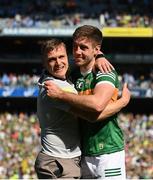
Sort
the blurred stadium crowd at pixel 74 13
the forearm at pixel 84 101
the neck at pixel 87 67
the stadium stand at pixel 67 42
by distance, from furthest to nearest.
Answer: the blurred stadium crowd at pixel 74 13, the stadium stand at pixel 67 42, the neck at pixel 87 67, the forearm at pixel 84 101

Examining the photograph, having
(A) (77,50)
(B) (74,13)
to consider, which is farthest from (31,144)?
(A) (77,50)

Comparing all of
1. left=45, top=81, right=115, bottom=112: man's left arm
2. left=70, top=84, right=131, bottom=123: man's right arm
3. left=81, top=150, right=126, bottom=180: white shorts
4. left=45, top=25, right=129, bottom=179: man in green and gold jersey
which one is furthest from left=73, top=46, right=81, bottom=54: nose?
left=81, top=150, right=126, bottom=180: white shorts

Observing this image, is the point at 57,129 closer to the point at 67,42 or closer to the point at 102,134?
the point at 102,134

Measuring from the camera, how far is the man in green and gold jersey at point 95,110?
3176mm

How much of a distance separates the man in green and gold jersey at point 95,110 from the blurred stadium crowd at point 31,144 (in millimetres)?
11184

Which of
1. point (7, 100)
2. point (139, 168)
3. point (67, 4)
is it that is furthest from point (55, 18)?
point (139, 168)

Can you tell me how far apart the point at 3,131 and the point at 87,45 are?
16855mm

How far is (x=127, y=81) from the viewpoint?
2450 cm

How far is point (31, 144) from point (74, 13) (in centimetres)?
1022

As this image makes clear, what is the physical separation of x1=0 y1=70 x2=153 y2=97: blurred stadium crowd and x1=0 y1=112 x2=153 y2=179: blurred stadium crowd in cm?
154

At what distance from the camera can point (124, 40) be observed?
26.3 meters

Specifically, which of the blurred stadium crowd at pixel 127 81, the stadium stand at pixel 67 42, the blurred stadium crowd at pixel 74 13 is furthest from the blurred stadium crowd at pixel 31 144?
the blurred stadium crowd at pixel 74 13

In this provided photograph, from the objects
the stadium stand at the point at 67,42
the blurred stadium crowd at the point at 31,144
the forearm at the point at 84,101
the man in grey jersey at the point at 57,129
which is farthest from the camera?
the stadium stand at the point at 67,42

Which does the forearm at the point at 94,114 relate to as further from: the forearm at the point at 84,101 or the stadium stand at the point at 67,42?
the stadium stand at the point at 67,42
